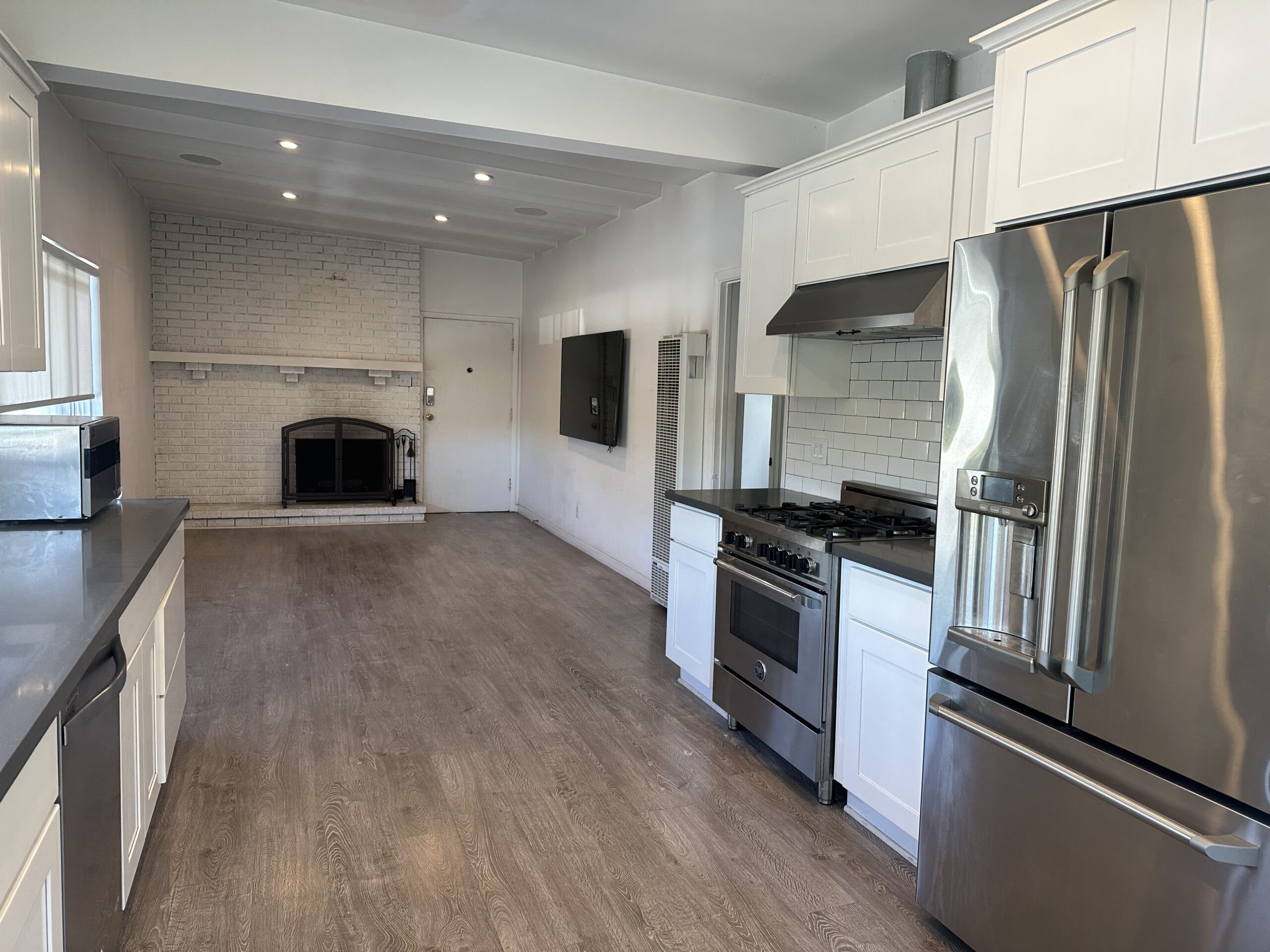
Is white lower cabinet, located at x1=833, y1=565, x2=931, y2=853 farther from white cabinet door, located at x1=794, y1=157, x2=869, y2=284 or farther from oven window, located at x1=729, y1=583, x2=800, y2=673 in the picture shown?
white cabinet door, located at x1=794, y1=157, x2=869, y2=284

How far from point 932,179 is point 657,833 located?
7.32 feet

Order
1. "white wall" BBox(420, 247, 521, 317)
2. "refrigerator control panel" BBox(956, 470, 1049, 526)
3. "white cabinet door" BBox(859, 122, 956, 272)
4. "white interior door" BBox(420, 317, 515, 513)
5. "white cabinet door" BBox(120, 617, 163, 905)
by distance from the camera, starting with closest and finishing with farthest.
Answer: "refrigerator control panel" BBox(956, 470, 1049, 526), "white cabinet door" BBox(120, 617, 163, 905), "white cabinet door" BBox(859, 122, 956, 272), "white wall" BBox(420, 247, 521, 317), "white interior door" BBox(420, 317, 515, 513)

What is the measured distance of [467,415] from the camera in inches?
329

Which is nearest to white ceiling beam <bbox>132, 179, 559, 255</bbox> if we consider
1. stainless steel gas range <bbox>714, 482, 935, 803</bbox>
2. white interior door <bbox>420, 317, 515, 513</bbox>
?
white interior door <bbox>420, 317, 515, 513</bbox>

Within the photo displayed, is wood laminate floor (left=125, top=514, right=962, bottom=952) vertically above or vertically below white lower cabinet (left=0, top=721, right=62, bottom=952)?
below

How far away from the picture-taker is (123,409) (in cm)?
579

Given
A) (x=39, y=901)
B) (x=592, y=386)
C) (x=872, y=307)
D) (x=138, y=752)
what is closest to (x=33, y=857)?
(x=39, y=901)

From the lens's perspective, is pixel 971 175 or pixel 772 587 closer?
pixel 971 175

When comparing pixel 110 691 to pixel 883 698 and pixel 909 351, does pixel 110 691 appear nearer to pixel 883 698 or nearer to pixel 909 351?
pixel 883 698

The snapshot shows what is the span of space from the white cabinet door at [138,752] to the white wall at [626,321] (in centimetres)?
332

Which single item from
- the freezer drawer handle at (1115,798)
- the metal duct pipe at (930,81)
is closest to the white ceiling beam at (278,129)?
the metal duct pipe at (930,81)

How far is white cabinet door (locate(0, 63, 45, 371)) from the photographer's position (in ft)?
7.13

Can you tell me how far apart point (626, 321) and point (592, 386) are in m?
0.60

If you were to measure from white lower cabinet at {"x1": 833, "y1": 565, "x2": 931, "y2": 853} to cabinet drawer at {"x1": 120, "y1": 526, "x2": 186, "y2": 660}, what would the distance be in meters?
1.99
